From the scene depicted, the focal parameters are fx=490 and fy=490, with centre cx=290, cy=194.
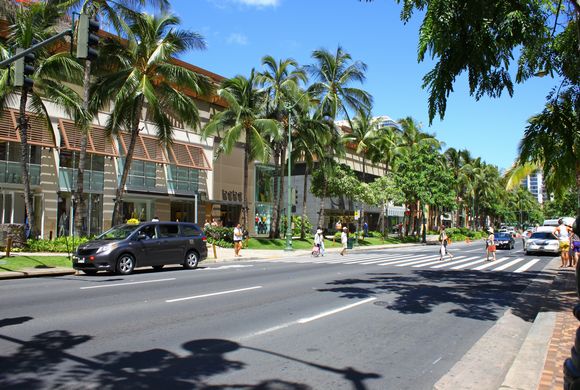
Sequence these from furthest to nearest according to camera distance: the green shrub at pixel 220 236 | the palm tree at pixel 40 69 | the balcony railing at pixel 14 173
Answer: the green shrub at pixel 220 236 → the balcony railing at pixel 14 173 → the palm tree at pixel 40 69

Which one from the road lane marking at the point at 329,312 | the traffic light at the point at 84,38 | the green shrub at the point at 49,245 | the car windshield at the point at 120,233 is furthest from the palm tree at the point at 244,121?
the road lane marking at the point at 329,312

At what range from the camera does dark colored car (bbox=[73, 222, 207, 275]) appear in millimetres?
15742

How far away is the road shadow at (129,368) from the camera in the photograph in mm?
5098

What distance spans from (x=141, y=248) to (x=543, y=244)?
2365 centimetres

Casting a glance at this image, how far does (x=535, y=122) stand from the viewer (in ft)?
24.8

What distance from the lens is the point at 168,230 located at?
1792cm

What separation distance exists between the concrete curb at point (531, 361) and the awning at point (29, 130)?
24.0 metres

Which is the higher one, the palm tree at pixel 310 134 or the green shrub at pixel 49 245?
the palm tree at pixel 310 134

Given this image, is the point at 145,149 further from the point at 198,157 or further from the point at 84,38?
the point at 84,38

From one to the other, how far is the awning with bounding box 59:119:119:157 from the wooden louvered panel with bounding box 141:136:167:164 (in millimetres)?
3038

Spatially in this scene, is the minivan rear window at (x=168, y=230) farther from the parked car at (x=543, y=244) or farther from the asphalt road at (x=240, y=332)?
the parked car at (x=543, y=244)

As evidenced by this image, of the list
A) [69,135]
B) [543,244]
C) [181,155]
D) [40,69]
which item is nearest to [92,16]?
[40,69]

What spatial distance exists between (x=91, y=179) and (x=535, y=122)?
27.7 metres

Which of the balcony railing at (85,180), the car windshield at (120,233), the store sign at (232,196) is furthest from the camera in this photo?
the store sign at (232,196)
